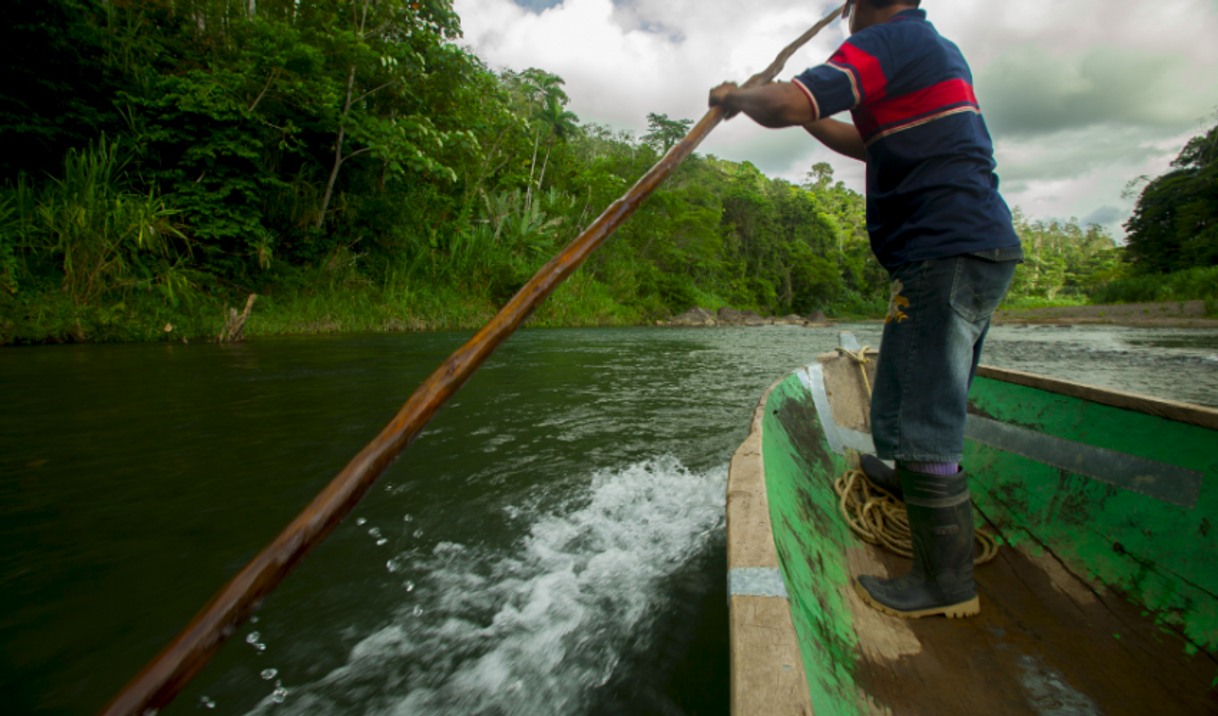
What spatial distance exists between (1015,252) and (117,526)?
2.96 metres

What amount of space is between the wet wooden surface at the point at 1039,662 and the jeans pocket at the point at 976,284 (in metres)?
0.79

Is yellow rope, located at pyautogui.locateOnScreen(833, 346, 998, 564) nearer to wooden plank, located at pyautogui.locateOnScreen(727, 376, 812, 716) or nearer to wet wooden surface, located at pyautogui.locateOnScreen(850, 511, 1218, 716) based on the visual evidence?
wet wooden surface, located at pyautogui.locateOnScreen(850, 511, 1218, 716)

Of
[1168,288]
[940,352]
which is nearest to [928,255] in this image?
[940,352]

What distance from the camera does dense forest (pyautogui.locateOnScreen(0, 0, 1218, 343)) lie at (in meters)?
6.49

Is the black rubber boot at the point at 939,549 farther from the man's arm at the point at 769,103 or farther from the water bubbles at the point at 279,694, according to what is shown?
the water bubbles at the point at 279,694

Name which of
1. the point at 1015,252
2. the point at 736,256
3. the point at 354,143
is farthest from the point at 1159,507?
the point at 736,256

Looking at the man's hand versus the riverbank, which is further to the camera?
the riverbank

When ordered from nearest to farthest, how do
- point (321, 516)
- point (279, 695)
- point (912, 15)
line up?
point (321, 516), point (279, 695), point (912, 15)

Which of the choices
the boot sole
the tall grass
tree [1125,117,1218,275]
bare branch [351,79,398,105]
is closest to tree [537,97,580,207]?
bare branch [351,79,398,105]

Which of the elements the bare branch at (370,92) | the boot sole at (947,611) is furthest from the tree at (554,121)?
the boot sole at (947,611)

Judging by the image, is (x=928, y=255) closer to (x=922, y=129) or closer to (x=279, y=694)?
(x=922, y=129)

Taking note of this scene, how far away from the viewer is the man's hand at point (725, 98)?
131cm

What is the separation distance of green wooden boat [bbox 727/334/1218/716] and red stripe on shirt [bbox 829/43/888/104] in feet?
3.16

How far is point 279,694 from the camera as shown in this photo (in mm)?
1115
